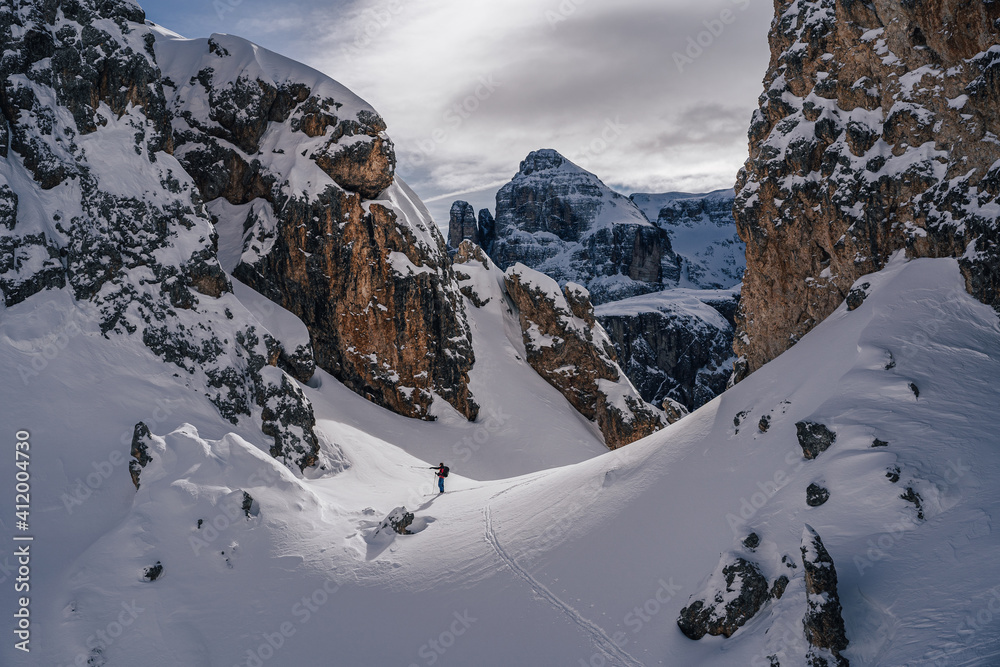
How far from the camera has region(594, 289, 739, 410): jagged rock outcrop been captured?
86.9m

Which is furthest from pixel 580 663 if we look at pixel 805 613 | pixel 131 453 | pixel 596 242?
pixel 596 242

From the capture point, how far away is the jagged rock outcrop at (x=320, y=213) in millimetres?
41438

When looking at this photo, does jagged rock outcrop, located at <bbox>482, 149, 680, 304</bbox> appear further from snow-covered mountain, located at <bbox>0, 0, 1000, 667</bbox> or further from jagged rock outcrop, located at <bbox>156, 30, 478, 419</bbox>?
snow-covered mountain, located at <bbox>0, 0, 1000, 667</bbox>

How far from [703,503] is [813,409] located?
12.2 ft

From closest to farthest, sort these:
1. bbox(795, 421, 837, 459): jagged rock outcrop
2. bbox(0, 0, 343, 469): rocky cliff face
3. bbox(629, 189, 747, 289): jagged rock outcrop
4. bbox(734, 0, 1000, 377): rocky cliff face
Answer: bbox(795, 421, 837, 459): jagged rock outcrop
bbox(734, 0, 1000, 377): rocky cliff face
bbox(0, 0, 343, 469): rocky cliff face
bbox(629, 189, 747, 289): jagged rock outcrop

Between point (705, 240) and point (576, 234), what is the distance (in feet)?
226

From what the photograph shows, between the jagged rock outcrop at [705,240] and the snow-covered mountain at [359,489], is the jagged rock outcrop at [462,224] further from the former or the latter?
the snow-covered mountain at [359,489]

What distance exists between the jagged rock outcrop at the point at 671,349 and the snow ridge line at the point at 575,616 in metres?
70.3

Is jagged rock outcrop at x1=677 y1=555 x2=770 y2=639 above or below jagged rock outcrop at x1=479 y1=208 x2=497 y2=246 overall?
below

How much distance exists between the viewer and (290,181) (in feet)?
138

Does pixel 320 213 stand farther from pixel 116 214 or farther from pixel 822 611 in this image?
pixel 822 611

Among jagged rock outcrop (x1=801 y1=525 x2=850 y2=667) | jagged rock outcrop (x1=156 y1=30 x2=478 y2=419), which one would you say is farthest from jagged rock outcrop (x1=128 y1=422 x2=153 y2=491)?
jagged rock outcrop (x1=156 y1=30 x2=478 y2=419)

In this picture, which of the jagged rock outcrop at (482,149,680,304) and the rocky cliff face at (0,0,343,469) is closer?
the rocky cliff face at (0,0,343,469)

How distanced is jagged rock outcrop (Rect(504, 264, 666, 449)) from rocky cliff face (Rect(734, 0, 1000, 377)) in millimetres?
26018
